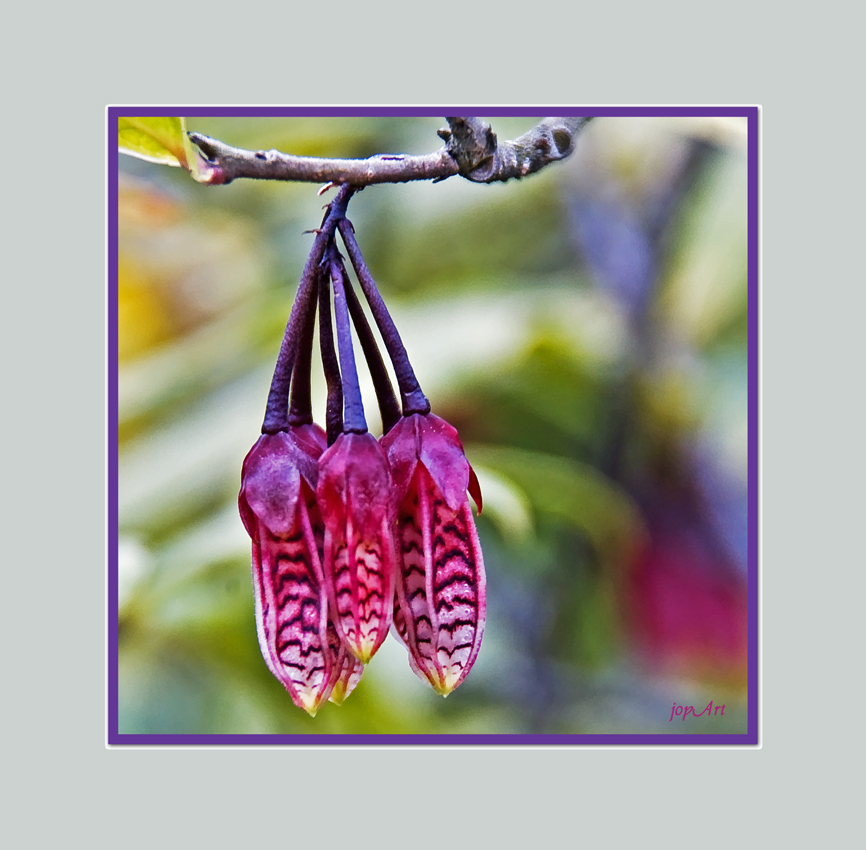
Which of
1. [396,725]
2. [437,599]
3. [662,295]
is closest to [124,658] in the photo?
[396,725]

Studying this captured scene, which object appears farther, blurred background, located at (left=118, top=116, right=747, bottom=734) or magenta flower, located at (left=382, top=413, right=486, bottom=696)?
blurred background, located at (left=118, top=116, right=747, bottom=734)

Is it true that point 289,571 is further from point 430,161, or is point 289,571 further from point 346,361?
point 430,161

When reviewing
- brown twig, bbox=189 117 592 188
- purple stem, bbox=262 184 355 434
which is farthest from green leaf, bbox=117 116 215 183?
purple stem, bbox=262 184 355 434

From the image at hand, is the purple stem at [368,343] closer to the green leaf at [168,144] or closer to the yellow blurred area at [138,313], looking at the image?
the green leaf at [168,144]

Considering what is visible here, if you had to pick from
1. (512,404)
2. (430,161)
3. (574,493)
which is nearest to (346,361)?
(430,161)

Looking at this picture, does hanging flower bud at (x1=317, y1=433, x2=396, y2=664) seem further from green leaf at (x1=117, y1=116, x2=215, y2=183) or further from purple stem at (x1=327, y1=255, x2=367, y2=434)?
green leaf at (x1=117, y1=116, x2=215, y2=183)

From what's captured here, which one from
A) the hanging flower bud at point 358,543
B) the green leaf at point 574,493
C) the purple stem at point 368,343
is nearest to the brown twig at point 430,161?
the purple stem at point 368,343

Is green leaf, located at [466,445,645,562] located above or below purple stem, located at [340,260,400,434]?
below
